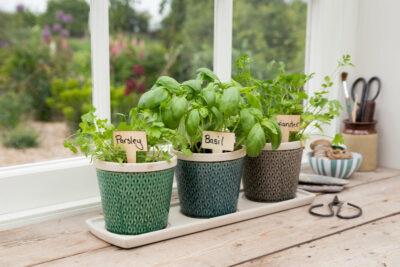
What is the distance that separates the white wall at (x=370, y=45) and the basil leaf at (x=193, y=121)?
86cm

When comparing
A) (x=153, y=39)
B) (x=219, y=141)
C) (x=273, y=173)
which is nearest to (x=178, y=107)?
(x=219, y=141)

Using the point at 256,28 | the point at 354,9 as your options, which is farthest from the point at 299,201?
the point at 256,28

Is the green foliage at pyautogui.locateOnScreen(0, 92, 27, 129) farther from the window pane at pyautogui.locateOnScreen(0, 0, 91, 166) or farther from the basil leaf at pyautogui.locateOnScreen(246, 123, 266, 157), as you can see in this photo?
the basil leaf at pyautogui.locateOnScreen(246, 123, 266, 157)

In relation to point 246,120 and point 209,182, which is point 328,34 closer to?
point 246,120

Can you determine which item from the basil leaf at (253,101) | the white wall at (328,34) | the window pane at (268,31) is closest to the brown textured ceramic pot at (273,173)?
the basil leaf at (253,101)

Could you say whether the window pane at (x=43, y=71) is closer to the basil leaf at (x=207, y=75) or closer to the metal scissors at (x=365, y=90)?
the metal scissors at (x=365, y=90)

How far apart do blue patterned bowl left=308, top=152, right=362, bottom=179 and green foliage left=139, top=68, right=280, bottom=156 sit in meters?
0.43

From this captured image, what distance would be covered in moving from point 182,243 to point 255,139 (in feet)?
0.91

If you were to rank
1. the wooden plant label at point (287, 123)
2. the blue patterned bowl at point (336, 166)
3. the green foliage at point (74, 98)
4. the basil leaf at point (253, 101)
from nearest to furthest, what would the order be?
1. the basil leaf at point (253, 101)
2. the wooden plant label at point (287, 123)
3. the blue patterned bowl at point (336, 166)
4. the green foliage at point (74, 98)

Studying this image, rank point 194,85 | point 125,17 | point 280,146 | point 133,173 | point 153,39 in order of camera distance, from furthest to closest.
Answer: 1. point 153,39
2. point 125,17
3. point 280,146
4. point 194,85
5. point 133,173

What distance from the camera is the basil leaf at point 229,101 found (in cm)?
113

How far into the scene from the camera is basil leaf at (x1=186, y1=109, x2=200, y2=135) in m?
1.13

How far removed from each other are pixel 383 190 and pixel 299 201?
0.33m

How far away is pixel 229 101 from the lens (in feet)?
3.71
